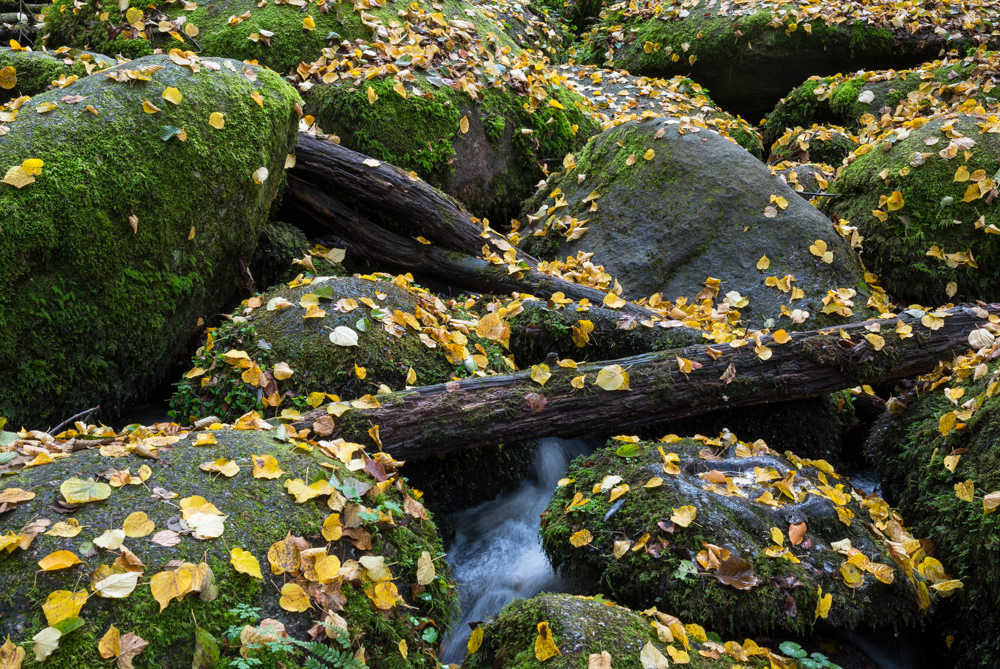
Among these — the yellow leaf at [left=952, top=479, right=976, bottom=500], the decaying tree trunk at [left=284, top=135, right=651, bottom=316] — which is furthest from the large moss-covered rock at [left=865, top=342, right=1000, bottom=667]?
the decaying tree trunk at [left=284, top=135, right=651, bottom=316]

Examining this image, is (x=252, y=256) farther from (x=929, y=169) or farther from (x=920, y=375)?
(x=929, y=169)

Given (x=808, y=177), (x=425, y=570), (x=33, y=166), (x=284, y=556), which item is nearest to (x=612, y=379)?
(x=425, y=570)

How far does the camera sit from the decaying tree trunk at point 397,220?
5.50 metres

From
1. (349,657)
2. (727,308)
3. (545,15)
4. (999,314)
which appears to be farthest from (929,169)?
(545,15)

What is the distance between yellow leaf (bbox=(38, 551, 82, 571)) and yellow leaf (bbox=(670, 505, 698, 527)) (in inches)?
94.7

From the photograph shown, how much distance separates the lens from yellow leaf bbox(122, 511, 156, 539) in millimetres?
2395

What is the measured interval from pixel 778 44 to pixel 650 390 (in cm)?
764

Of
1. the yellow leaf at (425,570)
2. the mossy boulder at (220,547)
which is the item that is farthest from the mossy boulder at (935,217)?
the yellow leaf at (425,570)

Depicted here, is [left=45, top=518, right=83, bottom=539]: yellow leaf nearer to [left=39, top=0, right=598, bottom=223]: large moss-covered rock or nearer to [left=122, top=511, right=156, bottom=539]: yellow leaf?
[left=122, top=511, right=156, bottom=539]: yellow leaf

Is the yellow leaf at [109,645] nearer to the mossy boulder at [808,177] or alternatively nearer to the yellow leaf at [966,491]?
the yellow leaf at [966,491]

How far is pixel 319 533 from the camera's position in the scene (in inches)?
106

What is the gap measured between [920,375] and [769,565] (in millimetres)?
2329

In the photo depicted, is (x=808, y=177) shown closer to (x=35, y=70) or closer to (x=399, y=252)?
(x=399, y=252)

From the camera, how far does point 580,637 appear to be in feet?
8.63
